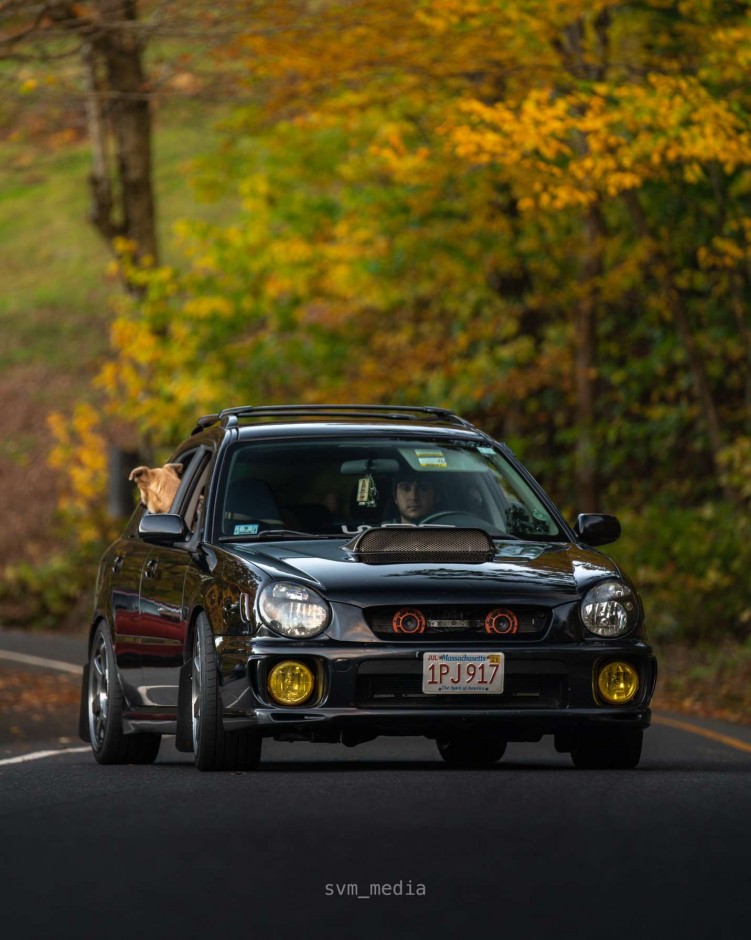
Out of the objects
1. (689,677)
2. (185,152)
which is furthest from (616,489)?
(185,152)

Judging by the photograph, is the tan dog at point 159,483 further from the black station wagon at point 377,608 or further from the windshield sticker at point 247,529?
the windshield sticker at point 247,529

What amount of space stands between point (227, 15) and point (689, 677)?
26.7ft

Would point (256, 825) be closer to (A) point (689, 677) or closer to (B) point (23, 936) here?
(B) point (23, 936)

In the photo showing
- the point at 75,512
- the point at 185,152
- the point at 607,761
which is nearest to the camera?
the point at 607,761

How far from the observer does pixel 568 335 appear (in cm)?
3008

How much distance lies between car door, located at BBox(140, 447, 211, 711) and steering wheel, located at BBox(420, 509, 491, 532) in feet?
4.01

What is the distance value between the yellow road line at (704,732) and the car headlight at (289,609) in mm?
5246

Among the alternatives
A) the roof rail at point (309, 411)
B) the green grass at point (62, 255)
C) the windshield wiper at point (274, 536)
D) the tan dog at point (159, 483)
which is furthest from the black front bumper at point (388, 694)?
the green grass at point (62, 255)

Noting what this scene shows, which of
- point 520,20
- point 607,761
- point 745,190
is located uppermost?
point 520,20

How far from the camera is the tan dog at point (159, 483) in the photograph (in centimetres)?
1255

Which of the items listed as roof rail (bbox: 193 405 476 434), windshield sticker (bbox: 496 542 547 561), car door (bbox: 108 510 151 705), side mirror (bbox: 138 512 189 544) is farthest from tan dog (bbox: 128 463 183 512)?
windshield sticker (bbox: 496 542 547 561)

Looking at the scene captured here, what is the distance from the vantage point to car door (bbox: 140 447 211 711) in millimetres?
10969

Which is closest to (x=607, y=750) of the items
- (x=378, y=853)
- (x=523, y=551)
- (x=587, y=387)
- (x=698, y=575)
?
(x=523, y=551)

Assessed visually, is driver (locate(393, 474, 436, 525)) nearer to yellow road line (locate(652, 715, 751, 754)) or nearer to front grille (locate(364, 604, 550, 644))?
front grille (locate(364, 604, 550, 644))
